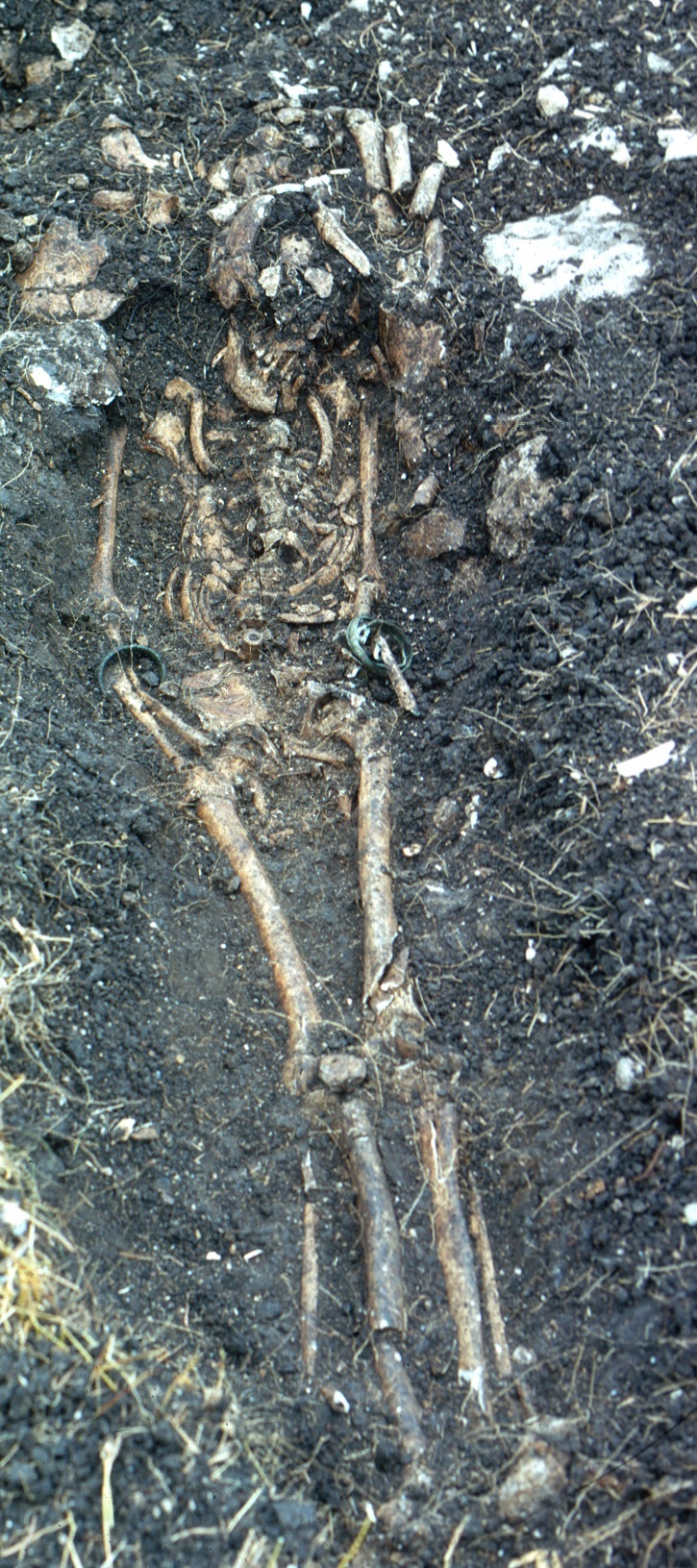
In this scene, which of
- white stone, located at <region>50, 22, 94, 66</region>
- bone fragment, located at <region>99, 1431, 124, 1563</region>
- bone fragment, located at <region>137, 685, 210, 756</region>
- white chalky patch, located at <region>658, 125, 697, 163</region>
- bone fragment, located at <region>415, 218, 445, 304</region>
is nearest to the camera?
bone fragment, located at <region>99, 1431, 124, 1563</region>

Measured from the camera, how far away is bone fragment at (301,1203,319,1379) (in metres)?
2.86

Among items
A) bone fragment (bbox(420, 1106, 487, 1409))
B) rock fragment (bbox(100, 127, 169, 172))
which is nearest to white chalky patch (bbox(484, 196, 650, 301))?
rock fragment (bbox(100, 127, 169, 172))

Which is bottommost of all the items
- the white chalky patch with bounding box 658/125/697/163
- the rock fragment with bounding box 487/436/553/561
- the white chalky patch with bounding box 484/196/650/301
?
the rock fragment with bounding box 487/436/553/561

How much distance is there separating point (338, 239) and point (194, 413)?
2.94ft

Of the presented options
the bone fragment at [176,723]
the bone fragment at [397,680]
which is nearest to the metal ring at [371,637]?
the bone fragment at [397,680]

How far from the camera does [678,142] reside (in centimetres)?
434

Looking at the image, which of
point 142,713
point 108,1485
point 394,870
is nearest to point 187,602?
point 142,713

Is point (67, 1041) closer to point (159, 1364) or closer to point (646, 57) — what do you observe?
point (159, 1364)

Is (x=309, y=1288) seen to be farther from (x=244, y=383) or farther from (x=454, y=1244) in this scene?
(x=244, y=383)

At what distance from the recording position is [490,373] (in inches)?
167

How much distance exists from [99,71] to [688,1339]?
5.58 m

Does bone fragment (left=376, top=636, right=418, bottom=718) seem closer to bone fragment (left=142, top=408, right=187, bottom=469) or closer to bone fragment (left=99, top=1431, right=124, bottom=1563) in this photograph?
bone fragment (left=142, top=408, right=187, bottom=469)

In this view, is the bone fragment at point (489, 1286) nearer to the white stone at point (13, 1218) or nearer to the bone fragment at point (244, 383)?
the white stone at point (13, 1218)

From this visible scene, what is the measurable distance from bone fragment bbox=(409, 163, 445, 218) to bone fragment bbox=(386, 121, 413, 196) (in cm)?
7
